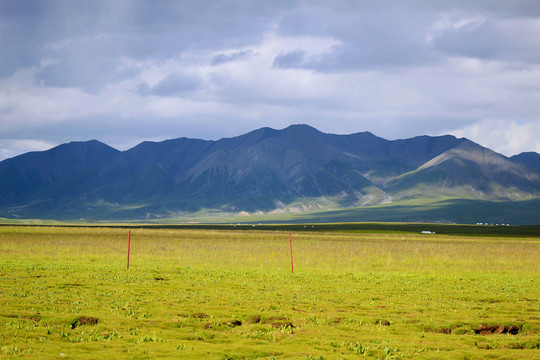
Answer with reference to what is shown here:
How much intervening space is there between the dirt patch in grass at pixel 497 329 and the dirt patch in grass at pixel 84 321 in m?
15.3

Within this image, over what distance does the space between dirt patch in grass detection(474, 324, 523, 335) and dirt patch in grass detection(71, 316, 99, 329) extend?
1527 centimetres

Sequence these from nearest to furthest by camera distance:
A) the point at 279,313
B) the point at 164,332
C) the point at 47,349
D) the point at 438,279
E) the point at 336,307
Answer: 1. the point at 47,349
2. the point at 164,332
3. the point at 279,313
4. the point at 336,307
5. the point at 438,279

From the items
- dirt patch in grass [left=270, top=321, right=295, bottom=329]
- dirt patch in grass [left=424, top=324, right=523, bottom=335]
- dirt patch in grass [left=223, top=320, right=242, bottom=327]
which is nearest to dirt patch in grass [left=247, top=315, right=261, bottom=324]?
dirt patch in grass [left=223, top=320, right=242, bottom=327]

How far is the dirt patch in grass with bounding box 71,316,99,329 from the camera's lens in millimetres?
21688

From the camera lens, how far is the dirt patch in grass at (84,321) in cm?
2169

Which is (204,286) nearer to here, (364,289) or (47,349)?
(364,289)

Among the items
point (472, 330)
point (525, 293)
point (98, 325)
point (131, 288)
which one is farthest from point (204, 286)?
point (525, 293)

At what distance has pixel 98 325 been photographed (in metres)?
21.3

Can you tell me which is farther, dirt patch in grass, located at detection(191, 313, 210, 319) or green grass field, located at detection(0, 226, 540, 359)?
dirt patch in grass, located at detection(191, 313, 210, 319)

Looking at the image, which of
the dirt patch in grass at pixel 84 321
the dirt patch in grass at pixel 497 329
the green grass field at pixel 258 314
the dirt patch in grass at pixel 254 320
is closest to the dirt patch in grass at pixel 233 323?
the green grass field at pixel 258 314

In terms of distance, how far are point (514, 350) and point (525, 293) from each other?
17.3 meters

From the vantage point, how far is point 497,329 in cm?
2355

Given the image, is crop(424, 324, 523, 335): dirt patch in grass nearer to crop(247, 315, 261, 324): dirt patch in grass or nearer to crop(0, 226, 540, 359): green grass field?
crop(0, 226, 540, 359): green grass field

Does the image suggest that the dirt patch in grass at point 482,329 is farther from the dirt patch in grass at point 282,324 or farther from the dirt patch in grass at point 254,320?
the dirt patch in grass at point 254,320
